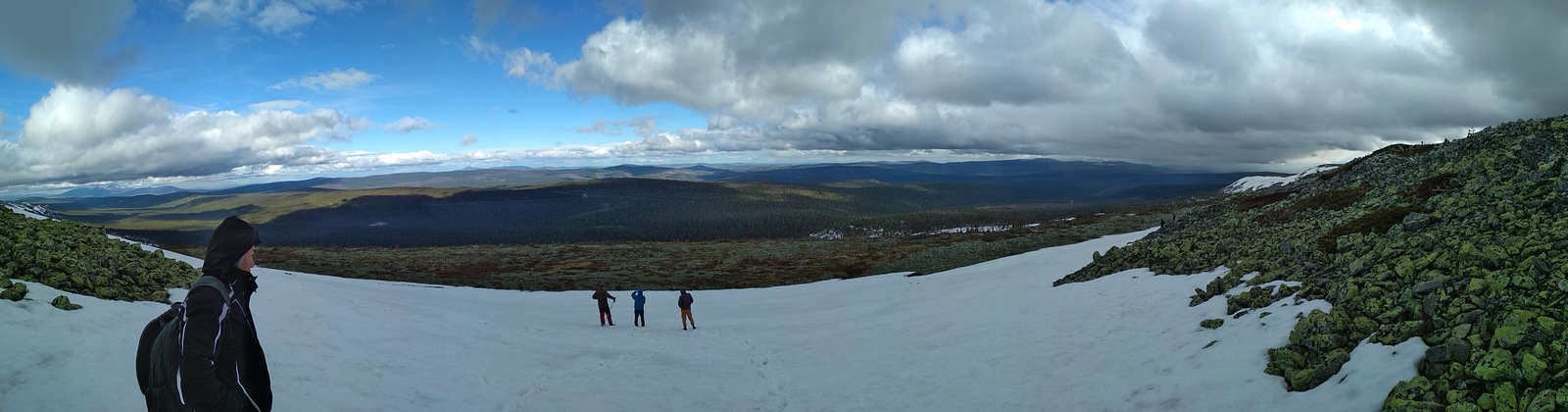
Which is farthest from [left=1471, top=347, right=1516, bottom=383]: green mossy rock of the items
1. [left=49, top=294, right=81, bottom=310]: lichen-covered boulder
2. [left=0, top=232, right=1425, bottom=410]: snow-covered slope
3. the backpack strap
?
[left=49, top=294, right=81, bottom=310]: lichen-covered boulder

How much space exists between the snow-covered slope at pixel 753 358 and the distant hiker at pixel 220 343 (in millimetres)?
4847

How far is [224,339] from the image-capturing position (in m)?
4.99

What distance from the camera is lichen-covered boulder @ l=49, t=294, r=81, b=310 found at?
985 centimetres

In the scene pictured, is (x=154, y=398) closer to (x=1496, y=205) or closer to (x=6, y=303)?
(x=6, y=303)

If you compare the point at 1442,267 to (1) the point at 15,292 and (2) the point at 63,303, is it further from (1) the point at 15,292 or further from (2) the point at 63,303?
(1) the point at 15,292

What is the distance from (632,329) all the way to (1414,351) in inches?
802

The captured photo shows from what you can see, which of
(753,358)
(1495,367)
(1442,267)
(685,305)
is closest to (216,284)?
(1495,367)

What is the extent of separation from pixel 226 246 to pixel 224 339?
2.47ft

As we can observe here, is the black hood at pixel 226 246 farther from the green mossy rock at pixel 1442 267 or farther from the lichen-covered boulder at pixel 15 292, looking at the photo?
the green mossy rock at pixel 1442 267

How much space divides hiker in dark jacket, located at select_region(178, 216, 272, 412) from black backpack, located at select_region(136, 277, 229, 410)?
8cm

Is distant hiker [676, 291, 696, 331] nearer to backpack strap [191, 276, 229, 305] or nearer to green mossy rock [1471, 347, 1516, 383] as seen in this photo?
backpack strap [191, 276, 229, 305]

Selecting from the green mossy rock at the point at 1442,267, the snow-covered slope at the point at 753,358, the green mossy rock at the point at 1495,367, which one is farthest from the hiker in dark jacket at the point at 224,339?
the green mossy rock at the point at 1495,367

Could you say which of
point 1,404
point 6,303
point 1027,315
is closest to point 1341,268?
point 1027,315

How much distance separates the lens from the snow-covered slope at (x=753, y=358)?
28.2 feet
